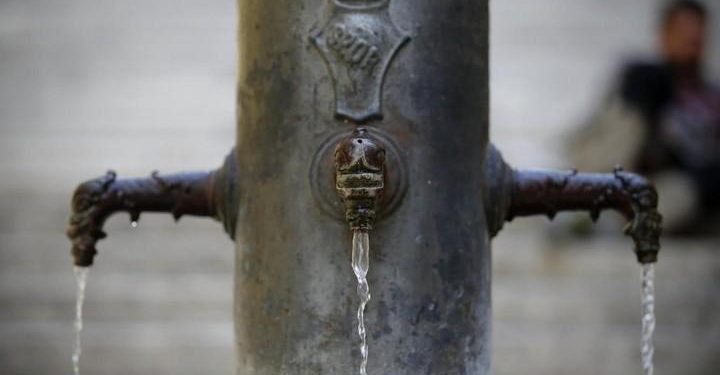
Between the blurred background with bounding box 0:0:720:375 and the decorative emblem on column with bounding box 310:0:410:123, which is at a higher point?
the decorative emblem on column with bounding box 310:0:410:123

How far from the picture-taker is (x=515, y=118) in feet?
24.7

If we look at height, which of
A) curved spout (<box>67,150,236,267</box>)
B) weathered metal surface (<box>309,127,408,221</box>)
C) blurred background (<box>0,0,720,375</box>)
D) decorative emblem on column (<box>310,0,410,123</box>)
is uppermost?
decorative emblem on column (<box>310,0,410,123</box>)

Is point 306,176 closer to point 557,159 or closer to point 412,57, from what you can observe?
point 412,57

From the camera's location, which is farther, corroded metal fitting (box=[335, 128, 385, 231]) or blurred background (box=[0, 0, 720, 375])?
blurred background (box=[0, 0, 720, 375])

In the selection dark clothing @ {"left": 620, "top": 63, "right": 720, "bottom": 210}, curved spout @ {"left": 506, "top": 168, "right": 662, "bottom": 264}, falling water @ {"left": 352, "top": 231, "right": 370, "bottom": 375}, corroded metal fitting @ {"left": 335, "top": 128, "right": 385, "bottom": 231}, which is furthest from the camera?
dark clothing @ {"left": 620, "top": 63, "right": 720, "bottom": 210}

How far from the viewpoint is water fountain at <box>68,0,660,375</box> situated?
2.12m

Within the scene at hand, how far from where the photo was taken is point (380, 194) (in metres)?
2.02

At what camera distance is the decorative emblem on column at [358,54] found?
2.11 meters

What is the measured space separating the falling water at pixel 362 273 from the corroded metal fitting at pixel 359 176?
0.18ft

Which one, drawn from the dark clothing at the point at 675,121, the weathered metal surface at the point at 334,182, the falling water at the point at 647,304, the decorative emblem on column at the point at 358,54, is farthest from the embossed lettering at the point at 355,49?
the dark clothing at the point at 675,121

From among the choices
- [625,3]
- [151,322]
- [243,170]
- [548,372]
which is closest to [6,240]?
[151,322]

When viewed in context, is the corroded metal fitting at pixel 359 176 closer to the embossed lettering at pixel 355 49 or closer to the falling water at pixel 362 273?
the falling water at pixel 362 273

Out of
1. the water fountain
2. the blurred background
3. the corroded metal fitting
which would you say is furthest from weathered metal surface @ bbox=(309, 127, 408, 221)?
the blurred background

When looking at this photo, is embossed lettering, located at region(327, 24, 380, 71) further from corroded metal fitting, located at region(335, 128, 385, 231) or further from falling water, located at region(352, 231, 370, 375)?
falling water, located at region(352, 231, 370, 375)
